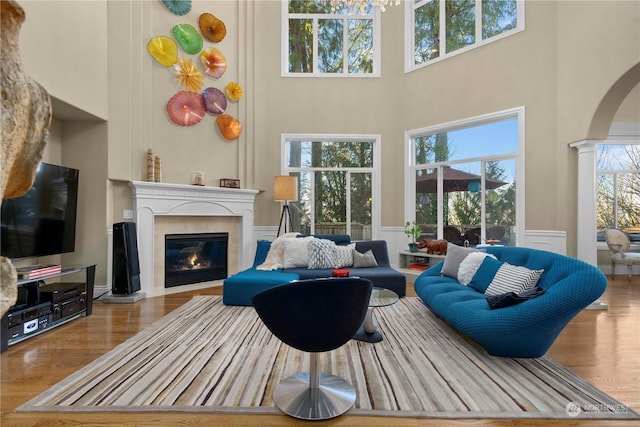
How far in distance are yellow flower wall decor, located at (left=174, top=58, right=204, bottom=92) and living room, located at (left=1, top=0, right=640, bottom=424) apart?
15cm

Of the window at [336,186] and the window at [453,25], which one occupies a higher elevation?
the window at [453,25]

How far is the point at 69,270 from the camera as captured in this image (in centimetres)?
338

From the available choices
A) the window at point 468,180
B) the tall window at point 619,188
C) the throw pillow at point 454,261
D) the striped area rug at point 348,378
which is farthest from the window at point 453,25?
the striped area rug at point 348,378

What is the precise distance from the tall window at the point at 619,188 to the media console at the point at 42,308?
8351mm

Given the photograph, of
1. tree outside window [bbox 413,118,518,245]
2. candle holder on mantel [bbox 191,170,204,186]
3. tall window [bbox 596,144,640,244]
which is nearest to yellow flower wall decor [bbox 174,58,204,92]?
candle holder on mantel [bbox 191,170,204,186]

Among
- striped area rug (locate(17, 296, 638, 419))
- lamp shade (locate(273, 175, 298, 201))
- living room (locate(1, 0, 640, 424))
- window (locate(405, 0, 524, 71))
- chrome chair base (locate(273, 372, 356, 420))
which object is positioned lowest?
striped area rug (locate(17, 296, 638, 419))

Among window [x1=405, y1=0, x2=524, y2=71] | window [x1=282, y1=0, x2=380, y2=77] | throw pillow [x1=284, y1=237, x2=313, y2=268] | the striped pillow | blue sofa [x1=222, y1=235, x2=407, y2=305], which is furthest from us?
window [x1=282, y1=0, x2=380, y2=77]

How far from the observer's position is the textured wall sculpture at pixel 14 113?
831 millimetres

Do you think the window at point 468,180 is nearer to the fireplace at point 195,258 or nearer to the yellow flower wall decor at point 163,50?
the fireplace at point 195,258

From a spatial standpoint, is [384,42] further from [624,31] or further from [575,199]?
[575,199]

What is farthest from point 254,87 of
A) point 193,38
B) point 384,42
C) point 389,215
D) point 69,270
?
point 69,270

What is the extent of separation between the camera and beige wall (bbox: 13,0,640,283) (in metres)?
3.93

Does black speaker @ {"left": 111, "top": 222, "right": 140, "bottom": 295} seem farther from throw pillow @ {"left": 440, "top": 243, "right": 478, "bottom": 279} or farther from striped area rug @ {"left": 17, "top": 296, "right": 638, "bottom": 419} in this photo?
throw pillow @ {"left": 440, "top": 243, "right": 478, "bottom": 279}

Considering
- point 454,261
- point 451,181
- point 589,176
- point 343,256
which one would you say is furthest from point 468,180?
point 343,256
